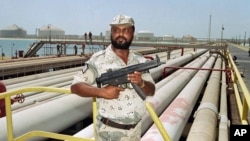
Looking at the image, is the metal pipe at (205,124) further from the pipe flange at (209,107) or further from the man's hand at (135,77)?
the man's hand at (135,77)

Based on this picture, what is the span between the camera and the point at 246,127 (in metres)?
4.71

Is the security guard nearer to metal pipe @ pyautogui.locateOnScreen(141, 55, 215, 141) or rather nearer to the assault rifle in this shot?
the assault rifle

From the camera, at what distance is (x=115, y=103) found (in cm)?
266

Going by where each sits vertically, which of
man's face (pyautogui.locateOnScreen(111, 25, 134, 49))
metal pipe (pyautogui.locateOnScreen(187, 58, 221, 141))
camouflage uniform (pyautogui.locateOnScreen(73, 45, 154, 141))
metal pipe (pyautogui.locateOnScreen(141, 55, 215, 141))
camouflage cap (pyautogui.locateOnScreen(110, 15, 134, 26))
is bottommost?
metal pipe (pyautogui.locateOnScreen(187, 58, 221, 141))

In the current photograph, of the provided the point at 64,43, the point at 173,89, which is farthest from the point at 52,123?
the point at 64,43

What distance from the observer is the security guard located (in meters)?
2.64

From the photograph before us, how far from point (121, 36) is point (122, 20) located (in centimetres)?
Answer: 14

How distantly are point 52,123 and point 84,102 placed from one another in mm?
1307

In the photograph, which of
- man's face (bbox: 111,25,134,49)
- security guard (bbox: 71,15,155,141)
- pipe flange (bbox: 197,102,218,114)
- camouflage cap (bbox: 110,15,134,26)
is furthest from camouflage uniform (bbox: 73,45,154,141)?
pipe flange (bbox: 197,102,218,114)

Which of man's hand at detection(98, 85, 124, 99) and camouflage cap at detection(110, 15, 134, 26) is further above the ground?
camouflage cap at detection(110, 15, 134, 26)

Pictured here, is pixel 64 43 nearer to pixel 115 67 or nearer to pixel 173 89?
pixel 173 89

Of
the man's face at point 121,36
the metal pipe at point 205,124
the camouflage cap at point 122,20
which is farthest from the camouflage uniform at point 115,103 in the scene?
the metal pipe at point 205,124

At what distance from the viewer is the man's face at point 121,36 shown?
2.64m

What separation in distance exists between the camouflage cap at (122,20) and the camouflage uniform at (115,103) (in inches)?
10.3
